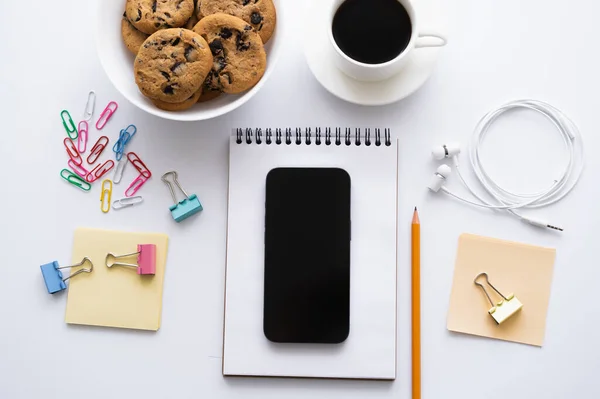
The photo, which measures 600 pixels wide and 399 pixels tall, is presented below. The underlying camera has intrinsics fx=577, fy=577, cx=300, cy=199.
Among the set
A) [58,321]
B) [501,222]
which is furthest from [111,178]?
[501,222]

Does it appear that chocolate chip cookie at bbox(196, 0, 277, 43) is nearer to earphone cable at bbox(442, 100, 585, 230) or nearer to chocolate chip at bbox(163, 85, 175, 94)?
chocolate chip at bbox(163, 85, 175, 94)

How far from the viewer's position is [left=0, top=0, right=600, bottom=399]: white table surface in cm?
104

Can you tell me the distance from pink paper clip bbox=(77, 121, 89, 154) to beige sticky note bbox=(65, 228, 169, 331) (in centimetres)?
16

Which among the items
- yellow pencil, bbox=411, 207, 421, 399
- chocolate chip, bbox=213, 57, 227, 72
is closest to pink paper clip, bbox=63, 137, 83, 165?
chocolate chip, bbox=213, 57, 227, 72

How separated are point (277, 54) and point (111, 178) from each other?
1.29 feet

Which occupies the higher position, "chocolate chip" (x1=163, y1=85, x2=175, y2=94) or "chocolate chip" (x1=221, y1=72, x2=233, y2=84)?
"chocolate chip" (x1=221, y1=72, x2=233, y2=84)

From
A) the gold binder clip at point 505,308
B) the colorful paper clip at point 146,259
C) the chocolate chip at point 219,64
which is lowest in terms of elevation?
the gold binder clip at point 505,308

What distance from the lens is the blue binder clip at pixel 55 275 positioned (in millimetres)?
1041

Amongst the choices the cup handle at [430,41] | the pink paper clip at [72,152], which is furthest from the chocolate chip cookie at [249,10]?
the pink paper clip at [72,152]

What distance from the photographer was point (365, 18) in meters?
0.95

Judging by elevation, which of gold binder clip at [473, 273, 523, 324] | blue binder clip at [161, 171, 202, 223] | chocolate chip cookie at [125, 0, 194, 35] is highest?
chocolate chip cookie at [125, 0, 194, 35]

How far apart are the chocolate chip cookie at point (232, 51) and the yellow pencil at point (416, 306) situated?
1.27ft

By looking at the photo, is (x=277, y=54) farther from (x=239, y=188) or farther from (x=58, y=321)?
(x=58, y=321)

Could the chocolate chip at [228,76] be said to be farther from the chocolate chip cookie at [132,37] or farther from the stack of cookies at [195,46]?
the chocolate chip cookie at [132,37]
